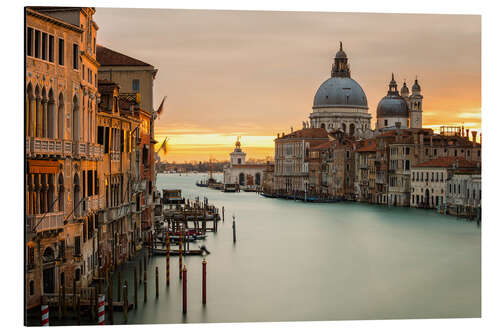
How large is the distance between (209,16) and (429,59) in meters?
2.50

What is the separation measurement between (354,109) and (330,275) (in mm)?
37115

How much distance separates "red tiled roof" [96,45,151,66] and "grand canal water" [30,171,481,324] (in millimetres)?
2693

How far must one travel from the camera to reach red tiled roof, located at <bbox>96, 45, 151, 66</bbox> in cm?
1166

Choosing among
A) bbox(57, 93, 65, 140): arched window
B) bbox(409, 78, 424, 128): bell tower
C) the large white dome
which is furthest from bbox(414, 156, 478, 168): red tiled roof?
the large white dome

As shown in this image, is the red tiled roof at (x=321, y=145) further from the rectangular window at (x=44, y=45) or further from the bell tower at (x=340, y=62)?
the rectangular window at (x=44, y=45)

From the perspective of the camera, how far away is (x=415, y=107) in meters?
46.2

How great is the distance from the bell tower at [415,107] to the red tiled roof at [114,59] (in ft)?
110

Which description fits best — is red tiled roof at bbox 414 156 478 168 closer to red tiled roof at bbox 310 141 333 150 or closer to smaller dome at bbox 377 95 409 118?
red tiled roof at bbox 310 141 333 150

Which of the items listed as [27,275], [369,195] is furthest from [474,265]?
[369,195]

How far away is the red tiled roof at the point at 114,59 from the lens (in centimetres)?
1166

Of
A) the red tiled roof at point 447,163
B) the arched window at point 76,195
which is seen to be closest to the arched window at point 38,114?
the arched window at point 76,195

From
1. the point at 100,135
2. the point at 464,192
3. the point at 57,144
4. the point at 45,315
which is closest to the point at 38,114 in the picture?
the point at 57,144

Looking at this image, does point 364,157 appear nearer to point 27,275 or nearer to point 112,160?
point 112,160

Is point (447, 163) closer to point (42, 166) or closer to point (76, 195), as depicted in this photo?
point (76, 195)
